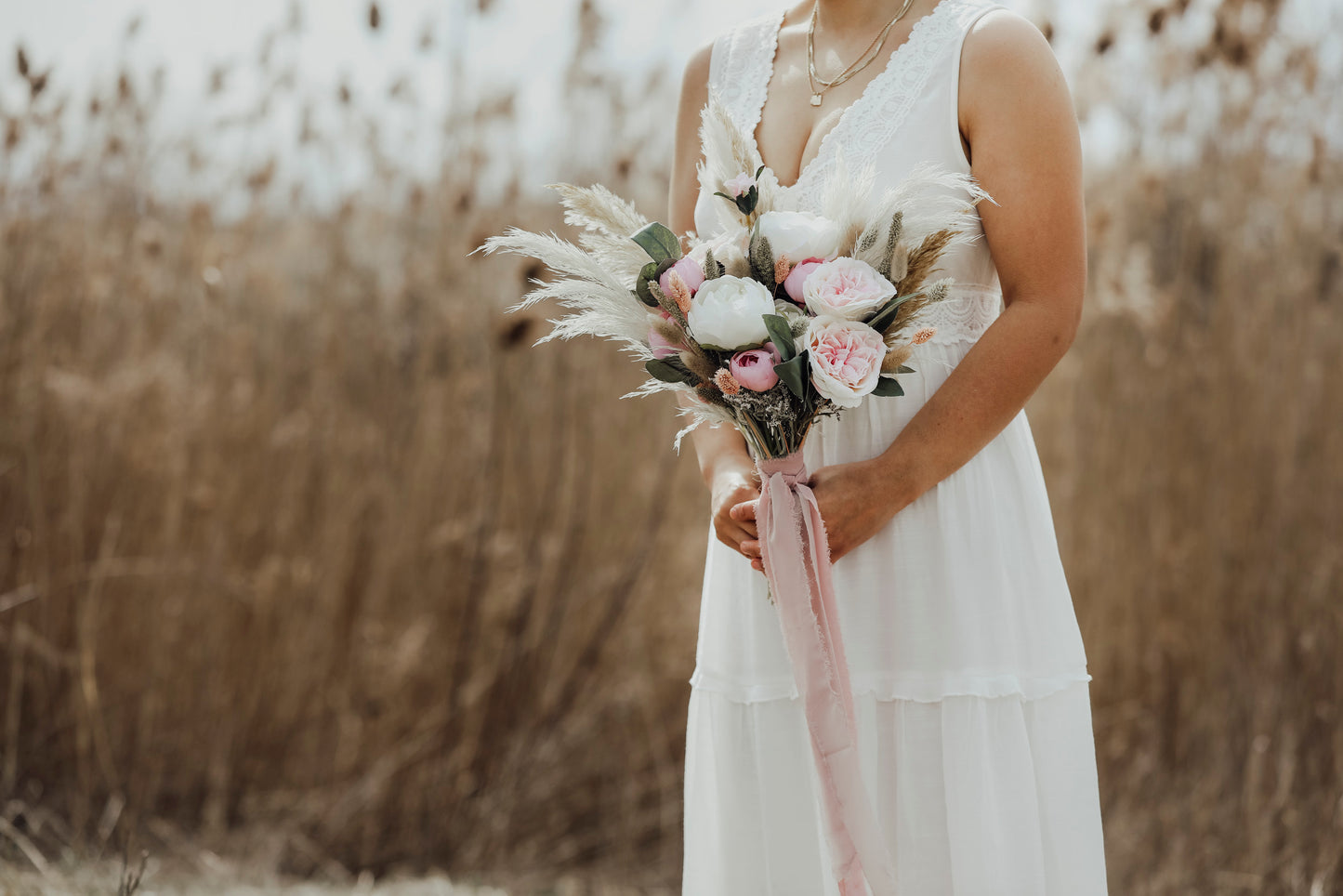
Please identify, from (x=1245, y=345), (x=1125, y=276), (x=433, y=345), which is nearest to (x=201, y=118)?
(x=433, y=345)

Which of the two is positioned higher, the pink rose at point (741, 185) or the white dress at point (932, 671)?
the pink rose at point (741, 185)

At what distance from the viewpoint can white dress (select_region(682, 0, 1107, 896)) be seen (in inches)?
55.9

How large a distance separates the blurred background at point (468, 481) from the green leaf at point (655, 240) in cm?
172

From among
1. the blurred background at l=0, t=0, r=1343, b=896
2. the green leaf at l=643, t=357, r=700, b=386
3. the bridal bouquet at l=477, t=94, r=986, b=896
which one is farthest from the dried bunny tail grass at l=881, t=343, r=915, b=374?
the blurred background at l=0, t=0, r=1343, b=896

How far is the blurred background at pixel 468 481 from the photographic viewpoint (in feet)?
9.98

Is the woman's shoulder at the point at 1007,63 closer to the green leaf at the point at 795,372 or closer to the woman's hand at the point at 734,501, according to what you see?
the green leaf at the point at 795,372

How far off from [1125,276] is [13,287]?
3.09 m

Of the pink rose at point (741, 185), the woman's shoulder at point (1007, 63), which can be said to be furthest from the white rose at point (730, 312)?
the woman's shoulder at point (1007, 63)

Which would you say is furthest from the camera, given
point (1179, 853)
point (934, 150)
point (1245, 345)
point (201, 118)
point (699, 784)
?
point (1245, 345)

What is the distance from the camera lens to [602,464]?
359 centimetres

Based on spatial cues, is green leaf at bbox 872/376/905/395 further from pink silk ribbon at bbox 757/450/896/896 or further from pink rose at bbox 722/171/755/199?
pink rose at bbox 722/171/755/199

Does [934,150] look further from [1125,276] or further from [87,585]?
[87,585]

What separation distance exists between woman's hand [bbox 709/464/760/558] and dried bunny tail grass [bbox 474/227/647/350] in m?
0.28

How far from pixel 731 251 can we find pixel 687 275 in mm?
71
